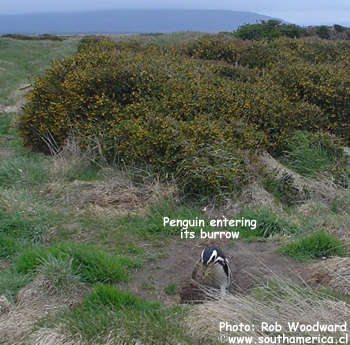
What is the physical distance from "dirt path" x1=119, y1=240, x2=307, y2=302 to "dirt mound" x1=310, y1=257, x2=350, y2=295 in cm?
13

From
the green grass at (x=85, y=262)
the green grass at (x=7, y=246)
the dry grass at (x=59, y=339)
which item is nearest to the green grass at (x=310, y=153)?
the green grass at (x=85, y=262)

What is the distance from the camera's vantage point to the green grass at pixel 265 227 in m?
5.97

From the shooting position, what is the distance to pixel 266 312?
3908 millimetres

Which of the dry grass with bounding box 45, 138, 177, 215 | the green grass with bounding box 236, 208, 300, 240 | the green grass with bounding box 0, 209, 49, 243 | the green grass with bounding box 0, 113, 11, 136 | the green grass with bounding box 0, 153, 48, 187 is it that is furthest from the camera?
the green grass with bounding box 0, 113, 11, 136

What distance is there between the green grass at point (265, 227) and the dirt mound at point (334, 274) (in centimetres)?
96

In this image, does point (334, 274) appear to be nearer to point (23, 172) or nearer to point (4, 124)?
point (23, 172)

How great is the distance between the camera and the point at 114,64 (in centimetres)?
952

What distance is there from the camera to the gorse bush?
23.4 ft

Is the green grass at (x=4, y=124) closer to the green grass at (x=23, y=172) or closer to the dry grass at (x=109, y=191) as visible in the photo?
the green grass at (x=23, y=172)

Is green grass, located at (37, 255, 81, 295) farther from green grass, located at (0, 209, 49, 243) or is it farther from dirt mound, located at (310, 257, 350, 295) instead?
dirt mound, located at (310, 257, 350, 295)

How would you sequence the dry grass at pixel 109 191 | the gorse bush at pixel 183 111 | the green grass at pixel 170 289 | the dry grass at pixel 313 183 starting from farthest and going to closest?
1. the gorse bush at pixel 183 111
2. the dry grass at pixel 313 183
3. the dry grass at pixel 109 191
4. the green grass at pixel 170 289

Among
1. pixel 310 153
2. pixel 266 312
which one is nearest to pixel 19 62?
pixel 310 153

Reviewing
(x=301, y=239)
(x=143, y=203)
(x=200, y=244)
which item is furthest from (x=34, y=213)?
(x=301, y=239)

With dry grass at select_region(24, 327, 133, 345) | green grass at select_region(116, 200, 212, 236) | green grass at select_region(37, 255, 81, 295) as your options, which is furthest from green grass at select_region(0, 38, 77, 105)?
dry grass at select_region(24, 327, 133, 345)
